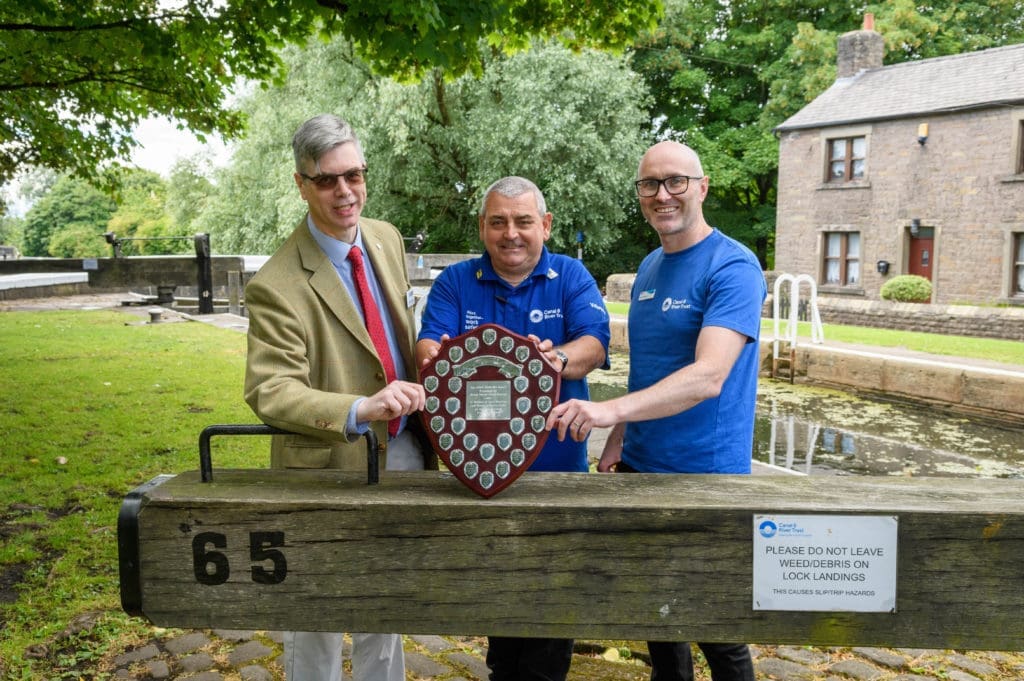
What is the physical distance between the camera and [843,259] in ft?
Result: 79.6

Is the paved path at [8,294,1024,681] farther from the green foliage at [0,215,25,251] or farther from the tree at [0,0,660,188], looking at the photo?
the green foliage at [0,215,25,251]

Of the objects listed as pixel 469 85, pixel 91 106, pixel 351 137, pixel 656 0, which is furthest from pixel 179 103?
pixel 469 85

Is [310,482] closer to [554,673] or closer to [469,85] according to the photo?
[554,673]

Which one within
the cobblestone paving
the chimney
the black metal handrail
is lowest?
the cobblestone paving

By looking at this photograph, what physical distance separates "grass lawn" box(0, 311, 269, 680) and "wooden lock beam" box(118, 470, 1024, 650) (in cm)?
165

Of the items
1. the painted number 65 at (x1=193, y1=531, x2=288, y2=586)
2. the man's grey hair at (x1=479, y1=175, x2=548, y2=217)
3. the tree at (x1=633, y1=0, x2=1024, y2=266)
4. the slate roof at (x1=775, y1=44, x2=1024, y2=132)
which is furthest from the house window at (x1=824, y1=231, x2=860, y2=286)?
the painted number 65 at (x1=193, y1=531, x2=288, y2=586)

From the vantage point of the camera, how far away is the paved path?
3119 mm

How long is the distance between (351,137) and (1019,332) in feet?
46.8

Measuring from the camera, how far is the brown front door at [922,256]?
2267 centimetres

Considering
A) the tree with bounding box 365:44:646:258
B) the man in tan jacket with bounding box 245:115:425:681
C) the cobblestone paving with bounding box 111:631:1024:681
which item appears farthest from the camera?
the tree with bounding box 365:44:646:258

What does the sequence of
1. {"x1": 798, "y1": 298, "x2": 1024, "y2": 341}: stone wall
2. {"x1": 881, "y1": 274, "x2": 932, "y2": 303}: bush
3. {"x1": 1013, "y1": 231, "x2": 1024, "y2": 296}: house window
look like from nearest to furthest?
{"x1": 798, "y1": 298, "x2": 1024, "y2": 341}: stone wall, {"x1": 881, "y1": 274, "x2": 932, "y2": 303}: bush, {"x1": 1013, "y1": 231, "x2": 1024, "y2": 296}: house window

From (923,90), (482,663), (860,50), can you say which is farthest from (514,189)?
(860,50)

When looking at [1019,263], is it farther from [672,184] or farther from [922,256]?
[672,184]

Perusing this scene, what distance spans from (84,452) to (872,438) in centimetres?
663
